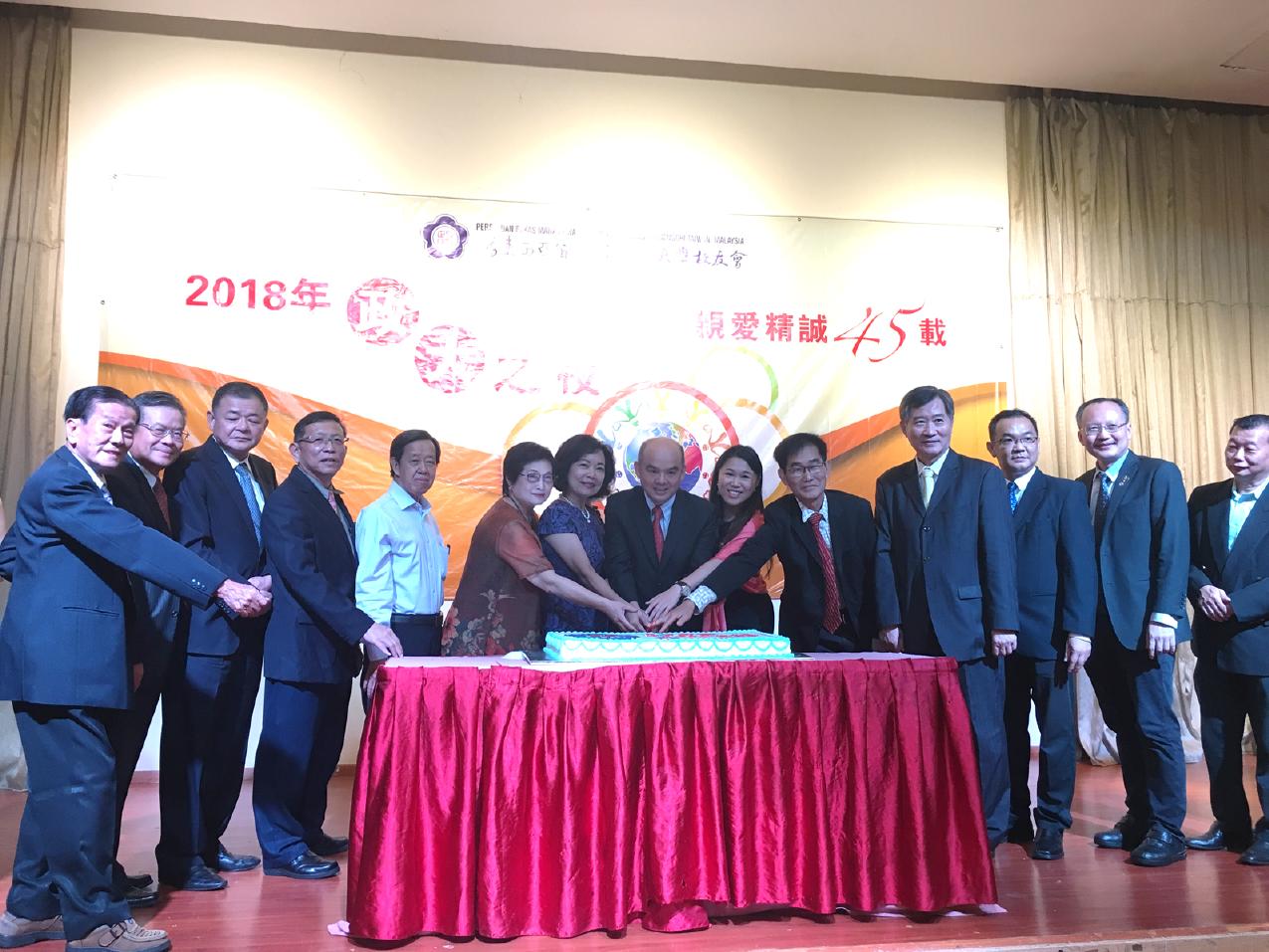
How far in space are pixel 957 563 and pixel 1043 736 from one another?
0.78m

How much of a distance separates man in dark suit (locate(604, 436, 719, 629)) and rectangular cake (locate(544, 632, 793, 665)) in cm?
93

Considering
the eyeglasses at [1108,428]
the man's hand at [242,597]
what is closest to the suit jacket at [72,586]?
the man's hand at [242,597]

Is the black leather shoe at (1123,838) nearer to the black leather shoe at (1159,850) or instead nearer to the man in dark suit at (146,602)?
the black leather shoe at (1159,850)

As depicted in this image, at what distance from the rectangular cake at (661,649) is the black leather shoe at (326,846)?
47.5 inches

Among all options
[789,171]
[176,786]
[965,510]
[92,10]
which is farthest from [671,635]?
[92,10]

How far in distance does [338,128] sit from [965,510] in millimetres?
3433

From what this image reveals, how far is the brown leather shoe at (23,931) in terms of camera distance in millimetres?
2527

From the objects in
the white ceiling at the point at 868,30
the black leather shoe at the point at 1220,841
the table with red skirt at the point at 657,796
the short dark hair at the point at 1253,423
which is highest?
the white ceiling at the point at 868,30

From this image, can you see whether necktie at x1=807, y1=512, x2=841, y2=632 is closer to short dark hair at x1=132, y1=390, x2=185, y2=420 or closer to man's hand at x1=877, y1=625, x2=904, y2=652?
man's hand at x1=877, y1=625, x2=904, y2=652

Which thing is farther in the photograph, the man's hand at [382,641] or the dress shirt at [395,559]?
the dress shirt at [395,559]

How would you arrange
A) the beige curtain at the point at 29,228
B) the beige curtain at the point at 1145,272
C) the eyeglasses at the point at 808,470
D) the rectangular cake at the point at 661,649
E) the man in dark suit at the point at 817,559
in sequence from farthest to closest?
the beige curtain at the point at 1145,272
the beige curtain at the point at 29,228
the eyeglasses at the point at 808,470
the man in dark suit at the point at 817,559
the rectangular cake at the point at 661,649

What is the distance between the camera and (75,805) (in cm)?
243

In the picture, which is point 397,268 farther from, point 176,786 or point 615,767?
point 615,767

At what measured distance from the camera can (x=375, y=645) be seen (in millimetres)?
3002
